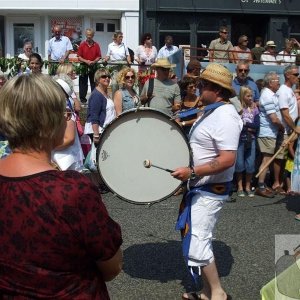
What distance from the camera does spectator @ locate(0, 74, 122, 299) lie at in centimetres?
200

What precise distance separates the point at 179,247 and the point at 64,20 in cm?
1307

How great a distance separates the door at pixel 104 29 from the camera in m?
17.7

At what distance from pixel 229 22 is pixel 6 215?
16613mm

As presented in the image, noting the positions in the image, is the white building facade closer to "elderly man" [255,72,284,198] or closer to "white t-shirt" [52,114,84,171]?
"elderly man" [255,72,284,198]

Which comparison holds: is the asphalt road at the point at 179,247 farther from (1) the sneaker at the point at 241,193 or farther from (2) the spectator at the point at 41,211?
(2) the spectator at the point at 41,211

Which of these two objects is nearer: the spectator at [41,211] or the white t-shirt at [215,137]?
the spectator at [41,211]

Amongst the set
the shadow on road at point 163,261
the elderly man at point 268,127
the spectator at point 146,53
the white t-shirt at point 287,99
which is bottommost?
the shadow on road at point 163,261

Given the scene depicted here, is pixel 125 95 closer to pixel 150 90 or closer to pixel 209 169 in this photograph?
pixel 150 90

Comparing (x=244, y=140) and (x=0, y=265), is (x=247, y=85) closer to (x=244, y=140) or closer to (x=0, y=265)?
(x=244, y=140)

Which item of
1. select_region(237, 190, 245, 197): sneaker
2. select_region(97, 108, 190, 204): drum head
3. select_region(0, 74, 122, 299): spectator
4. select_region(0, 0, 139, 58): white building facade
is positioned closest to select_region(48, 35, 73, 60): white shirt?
select_region(0, 0, 139, 58): white building facade

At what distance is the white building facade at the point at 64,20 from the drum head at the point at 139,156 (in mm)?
13093

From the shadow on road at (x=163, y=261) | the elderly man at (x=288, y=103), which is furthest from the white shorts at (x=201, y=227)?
the elderly man at (x=288, y=103)

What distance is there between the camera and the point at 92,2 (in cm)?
1708

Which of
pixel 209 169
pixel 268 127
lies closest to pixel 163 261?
pixel 209 169
